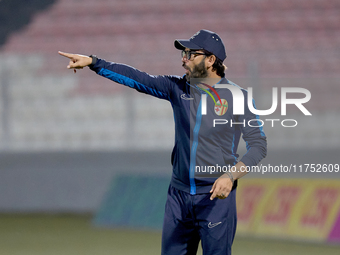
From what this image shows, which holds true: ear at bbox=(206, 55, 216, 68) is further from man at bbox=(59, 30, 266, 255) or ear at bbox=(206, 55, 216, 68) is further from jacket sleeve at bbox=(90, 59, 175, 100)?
jacket sleeve at bbox=(90, 59, 175, 100)

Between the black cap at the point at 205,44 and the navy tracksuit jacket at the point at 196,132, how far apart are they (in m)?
0.17

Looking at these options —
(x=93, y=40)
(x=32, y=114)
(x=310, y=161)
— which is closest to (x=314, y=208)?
(x=310, y=161)

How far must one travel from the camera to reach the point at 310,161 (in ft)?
26.5

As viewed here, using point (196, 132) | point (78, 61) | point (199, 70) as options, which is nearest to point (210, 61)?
point (199, 70)

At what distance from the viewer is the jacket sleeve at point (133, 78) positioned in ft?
10.9

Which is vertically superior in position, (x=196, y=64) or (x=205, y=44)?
(x=205, y=44)

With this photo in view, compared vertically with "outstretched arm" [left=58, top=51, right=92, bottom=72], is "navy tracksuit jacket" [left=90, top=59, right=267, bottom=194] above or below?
below

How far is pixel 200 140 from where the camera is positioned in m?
3.26

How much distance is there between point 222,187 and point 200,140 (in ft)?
1.20

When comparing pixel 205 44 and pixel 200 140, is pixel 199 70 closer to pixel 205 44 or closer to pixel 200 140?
pixel 205 44

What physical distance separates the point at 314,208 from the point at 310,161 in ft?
5.82

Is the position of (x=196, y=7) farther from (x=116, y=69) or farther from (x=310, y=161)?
(x=116, y=69)

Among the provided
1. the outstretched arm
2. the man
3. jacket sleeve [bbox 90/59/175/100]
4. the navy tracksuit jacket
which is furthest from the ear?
the outstretched arm

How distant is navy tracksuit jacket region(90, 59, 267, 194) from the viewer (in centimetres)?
323
